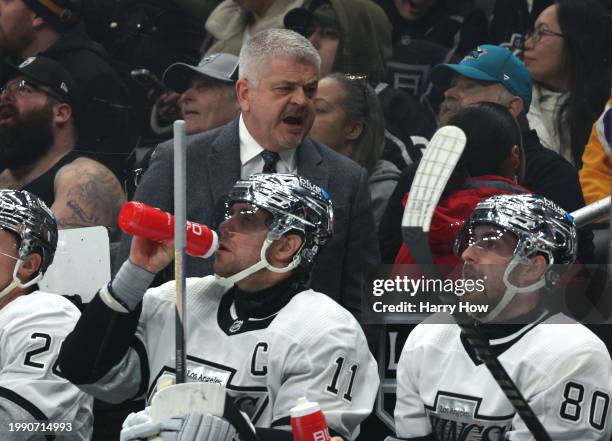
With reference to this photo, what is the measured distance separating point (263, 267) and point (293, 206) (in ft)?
0.62

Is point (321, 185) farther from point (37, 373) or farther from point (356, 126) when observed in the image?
point (37, 373)

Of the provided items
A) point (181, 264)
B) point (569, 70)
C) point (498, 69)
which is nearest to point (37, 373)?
point (181, 264)

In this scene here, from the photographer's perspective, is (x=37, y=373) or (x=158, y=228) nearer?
(x=158, y=228)

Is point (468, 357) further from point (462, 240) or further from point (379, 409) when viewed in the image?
point (379, 409)

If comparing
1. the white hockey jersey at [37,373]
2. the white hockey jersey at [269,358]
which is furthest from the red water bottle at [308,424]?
the white hockey jersey at [37,373]

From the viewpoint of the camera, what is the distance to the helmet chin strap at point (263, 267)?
3.96 m

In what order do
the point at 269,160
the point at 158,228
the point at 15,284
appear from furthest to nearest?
1. the point at 269,160
2. the point at 15,284
3. the point at 158,228

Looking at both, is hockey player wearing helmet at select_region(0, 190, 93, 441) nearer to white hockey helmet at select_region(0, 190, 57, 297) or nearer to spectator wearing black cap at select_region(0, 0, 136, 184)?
white hockey helmet at select_region(0, 190, 57, 297)

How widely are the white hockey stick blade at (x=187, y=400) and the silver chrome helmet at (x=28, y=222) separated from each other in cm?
112

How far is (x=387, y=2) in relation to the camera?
498 centimetres

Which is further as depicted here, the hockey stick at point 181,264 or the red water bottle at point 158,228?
the red water bottle at point 158,228

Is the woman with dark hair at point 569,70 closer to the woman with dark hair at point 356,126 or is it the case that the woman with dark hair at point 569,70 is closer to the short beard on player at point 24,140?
the woman with dark hair at point 356,126

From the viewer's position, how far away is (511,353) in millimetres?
3756

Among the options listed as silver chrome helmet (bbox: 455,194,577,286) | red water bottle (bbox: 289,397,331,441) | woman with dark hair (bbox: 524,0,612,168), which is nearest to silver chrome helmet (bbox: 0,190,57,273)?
silver chrome helmet (bbox: 455,194,577,286)
